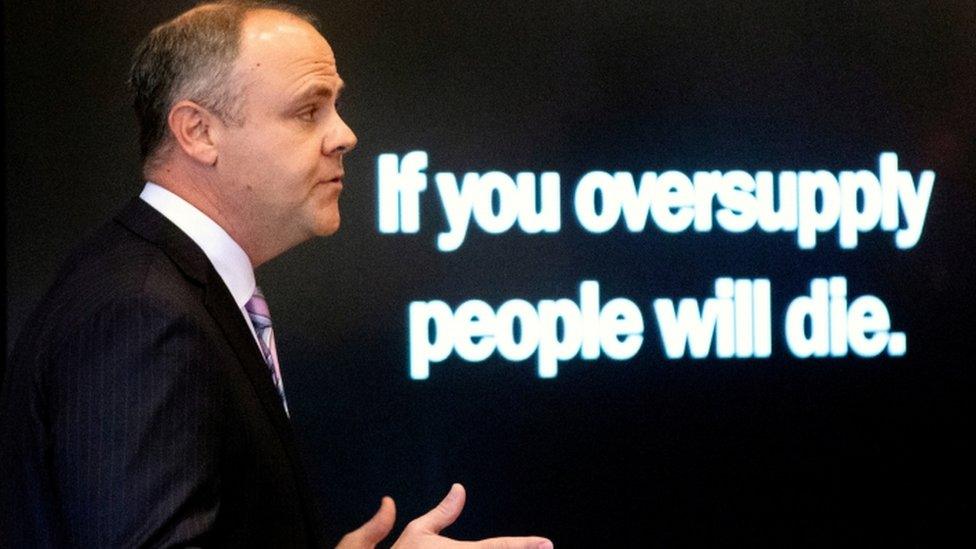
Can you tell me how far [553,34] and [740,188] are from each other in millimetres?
739

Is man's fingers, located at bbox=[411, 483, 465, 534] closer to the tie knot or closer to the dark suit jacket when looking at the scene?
the dark suit jacket

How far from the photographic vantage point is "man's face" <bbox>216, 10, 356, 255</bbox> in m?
1.80

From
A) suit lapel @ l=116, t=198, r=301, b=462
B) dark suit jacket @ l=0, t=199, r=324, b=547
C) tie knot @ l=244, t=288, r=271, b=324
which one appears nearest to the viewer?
dark suit jacket @ l=0, t=199, r=324, b=547

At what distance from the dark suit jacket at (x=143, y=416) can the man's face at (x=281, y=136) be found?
0.18m

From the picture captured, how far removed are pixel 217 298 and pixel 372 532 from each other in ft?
1.61

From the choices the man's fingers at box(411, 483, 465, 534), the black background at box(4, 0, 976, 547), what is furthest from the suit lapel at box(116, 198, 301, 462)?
the black background at box(4, 0, 976, 547)

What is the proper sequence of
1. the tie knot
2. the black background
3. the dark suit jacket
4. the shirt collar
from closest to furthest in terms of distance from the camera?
the dark suit jacket → the shirt collar → the tie knot → the black background

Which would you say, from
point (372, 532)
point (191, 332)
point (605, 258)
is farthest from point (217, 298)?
point (605, 258)

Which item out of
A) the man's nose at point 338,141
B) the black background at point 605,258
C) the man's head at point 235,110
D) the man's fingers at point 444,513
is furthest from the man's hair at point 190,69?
the black background at point 605,258

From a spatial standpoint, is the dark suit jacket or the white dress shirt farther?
the white dress shirt

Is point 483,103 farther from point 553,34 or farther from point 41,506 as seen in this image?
point 41,506

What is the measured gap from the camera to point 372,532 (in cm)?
194

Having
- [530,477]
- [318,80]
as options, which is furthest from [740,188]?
[318,80]

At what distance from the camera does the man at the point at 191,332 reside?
4.71 feet
